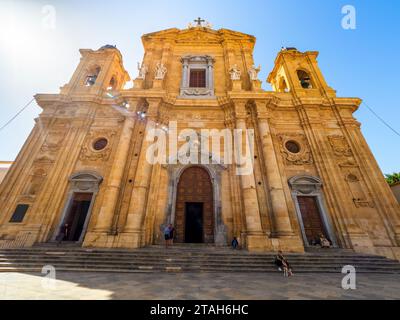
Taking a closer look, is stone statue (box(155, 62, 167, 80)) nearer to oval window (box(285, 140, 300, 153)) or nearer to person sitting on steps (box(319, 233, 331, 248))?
oval window (box(285, 140, 300, 153))

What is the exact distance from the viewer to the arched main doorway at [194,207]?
10.7 meters

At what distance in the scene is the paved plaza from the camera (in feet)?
13.3

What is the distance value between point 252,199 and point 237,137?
401 centimetres

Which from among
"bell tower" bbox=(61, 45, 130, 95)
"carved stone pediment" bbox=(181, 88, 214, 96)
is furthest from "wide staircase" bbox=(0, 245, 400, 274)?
"carved stone pediment" bbox=(181, 88, 214, 96)

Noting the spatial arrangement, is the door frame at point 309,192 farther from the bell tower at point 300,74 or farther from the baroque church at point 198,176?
the bell tower at point 300,74

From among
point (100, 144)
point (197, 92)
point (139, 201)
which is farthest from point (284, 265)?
point (197, 92)

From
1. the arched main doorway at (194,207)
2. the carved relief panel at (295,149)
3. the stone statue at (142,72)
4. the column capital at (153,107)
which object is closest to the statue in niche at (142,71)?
the stone statue at (142,72)

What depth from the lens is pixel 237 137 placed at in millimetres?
12016

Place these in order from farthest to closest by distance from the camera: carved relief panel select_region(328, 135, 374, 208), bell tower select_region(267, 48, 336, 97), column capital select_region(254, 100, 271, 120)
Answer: bell tower select_region(267, 48, 336, 97), column capital select_region(254, 100, 271, 120), carved relief panel select_region(328, 135, 374, 208)

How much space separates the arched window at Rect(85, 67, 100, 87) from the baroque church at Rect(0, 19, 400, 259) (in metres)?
0.65

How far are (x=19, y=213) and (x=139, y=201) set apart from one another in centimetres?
646

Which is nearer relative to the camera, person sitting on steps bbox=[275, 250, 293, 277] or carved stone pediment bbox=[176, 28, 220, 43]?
person sitting on steps bbox=[275, 250, 293, 277]

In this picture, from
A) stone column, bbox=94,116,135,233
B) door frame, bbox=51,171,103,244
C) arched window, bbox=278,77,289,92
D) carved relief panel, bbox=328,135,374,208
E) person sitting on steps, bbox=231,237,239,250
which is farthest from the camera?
arched window, bbox=278,77,289,92

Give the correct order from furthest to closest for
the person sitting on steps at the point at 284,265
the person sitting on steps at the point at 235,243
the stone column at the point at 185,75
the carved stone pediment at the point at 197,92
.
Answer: the stone column at the point at 185,75 → the carved stone pediment at the point at 197,92 → the person sitting on steps at the point at 235,243 → the person sitting on steps at the point at 284,265
